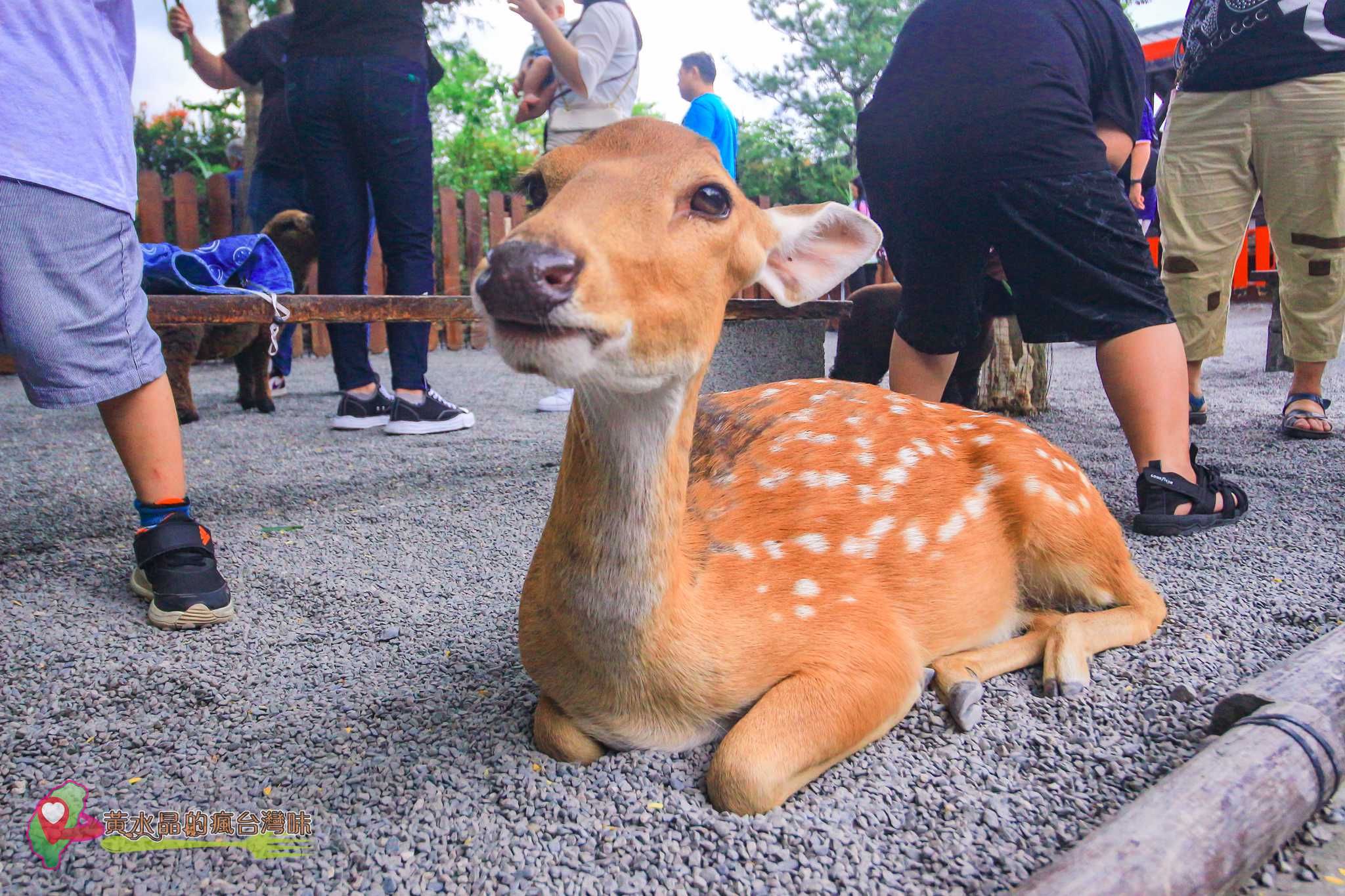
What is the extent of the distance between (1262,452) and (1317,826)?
2.69 metres

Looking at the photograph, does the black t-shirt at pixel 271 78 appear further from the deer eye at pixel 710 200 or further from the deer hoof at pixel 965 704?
the deer hoof at pixel 965 704

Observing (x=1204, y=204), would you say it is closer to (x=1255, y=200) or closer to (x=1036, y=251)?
(x=1255, y=200)

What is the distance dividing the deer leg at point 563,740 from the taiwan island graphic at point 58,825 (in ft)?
2.08

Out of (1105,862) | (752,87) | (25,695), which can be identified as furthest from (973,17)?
(752,87)

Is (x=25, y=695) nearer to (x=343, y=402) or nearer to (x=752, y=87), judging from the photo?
(x=343, y=402)

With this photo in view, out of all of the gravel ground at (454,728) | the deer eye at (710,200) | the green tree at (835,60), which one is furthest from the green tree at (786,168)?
the deer eye at (710,200)

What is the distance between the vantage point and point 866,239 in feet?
5.06

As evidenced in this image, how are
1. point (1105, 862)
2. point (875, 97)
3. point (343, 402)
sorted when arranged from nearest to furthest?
point (1105, 862) → point (875, 97) → point (343, 402)

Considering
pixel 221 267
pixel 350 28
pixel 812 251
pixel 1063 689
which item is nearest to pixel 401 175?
pixel 350 28

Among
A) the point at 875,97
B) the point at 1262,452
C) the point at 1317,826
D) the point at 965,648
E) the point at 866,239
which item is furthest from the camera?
the point at 1262,452

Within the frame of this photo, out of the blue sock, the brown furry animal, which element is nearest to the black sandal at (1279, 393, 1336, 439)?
the blue sock

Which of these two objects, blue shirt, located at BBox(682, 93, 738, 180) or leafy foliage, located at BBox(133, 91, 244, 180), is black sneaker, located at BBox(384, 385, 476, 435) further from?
leafy foliage, located at BBox(133, 91, 244, 180)

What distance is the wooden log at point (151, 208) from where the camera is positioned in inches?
297

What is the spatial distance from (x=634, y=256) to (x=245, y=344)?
13.3 feet
